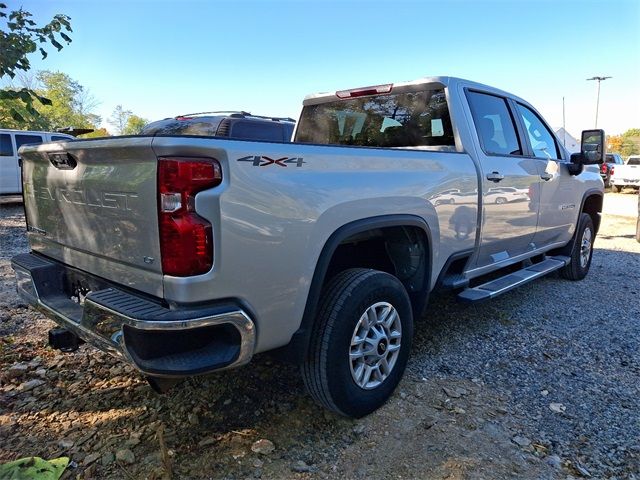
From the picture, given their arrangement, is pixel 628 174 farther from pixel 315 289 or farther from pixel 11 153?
pixel 11 153

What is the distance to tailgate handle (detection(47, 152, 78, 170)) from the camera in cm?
243

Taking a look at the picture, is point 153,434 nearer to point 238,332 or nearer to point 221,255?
point 238,332

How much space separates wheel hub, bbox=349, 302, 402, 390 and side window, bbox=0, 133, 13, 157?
12891mm

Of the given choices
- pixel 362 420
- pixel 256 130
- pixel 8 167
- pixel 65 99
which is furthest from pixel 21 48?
pixel 65 99

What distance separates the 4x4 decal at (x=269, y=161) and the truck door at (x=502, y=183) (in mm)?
1854

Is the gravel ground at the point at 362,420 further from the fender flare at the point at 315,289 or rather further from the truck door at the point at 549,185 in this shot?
the truck door at the point at 549,185

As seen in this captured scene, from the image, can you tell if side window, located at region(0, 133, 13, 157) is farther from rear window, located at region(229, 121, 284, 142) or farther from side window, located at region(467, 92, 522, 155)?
side window, located at region(467, 92, 522, 155)

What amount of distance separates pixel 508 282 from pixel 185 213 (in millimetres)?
3037

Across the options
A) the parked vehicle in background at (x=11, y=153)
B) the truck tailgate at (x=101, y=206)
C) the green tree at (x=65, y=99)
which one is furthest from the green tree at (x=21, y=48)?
the green tree at (x=65, y=99)

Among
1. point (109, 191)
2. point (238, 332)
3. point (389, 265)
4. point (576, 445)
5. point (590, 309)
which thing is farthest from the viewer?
point (590, 309)

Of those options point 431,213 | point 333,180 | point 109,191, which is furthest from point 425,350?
point 109,191

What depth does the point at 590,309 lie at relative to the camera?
15.6ft

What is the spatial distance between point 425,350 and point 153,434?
2.06 meters

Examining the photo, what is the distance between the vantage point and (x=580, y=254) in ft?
19.0
